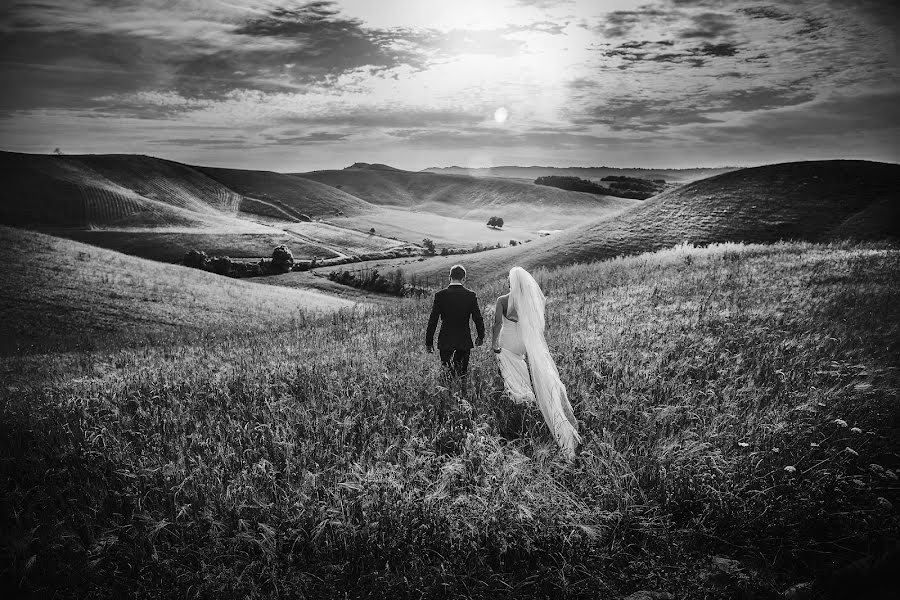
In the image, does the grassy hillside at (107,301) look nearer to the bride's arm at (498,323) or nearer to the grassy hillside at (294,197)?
the bride's arm at (498,323)

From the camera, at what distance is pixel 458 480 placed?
17.0ft

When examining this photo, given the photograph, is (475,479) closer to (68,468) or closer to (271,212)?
(68,468)

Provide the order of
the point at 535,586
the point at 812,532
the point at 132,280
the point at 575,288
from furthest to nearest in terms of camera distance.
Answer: the point at 132,280 < the point at 575,288 < the point at 812,532 < the point at 535,586

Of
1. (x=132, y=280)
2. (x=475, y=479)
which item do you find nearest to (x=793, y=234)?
(x=475, y=479)

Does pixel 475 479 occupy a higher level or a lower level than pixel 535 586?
higher

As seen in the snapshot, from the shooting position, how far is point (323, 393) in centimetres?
704

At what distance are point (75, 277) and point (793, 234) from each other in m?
60.4

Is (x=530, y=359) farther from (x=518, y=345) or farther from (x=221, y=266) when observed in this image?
(x=221, y=266)

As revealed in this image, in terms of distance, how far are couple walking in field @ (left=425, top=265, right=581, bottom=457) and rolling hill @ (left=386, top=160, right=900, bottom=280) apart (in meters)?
43.6

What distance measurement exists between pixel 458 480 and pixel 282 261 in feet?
238

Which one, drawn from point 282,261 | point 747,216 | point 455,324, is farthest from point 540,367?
point 282,261

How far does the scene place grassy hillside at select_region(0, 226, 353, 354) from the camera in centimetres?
A: 2438

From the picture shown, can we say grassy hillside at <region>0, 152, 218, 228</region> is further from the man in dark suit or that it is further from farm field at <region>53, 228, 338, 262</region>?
the man in dark suit

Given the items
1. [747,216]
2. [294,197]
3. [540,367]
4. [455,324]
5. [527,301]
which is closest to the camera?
[540,367]
